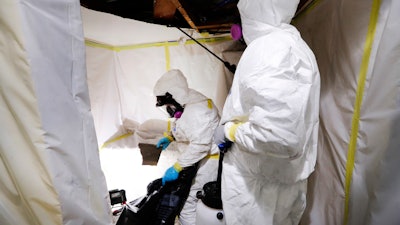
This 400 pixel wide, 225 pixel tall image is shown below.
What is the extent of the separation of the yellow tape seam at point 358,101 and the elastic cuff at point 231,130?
49cm

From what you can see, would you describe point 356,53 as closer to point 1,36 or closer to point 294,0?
point 294,0

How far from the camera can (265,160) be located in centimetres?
84

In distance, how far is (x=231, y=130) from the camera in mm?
875

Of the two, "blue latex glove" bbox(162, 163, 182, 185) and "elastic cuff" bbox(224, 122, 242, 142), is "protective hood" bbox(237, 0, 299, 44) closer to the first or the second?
"elastic cuff" bbox(224, 122, 242, 142)

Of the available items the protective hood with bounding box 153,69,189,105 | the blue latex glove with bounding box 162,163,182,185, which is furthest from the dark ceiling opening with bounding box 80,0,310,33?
the blue latex glove with bounding box 162,163,182,185

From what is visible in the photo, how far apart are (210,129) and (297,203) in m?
0.69

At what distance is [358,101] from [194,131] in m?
0.93

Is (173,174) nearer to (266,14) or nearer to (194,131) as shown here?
(194,131)

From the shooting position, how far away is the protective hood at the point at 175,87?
58.9 inches

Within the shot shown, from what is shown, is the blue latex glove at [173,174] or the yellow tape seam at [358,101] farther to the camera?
the blue latex glove at [173,174]

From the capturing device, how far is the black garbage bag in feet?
3.98

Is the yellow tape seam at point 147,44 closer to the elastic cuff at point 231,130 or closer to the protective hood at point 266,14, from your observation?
the protective hood at point 266,14

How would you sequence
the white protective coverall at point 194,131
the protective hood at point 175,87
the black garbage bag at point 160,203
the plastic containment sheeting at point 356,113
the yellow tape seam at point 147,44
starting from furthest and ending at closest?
the yellow tape seam at point 147,44, the protective hood at point 175,87, the white protective coverall at point 194,131, the black garbage bag at point 160,203, the plastic containment sheeting at point 356,113

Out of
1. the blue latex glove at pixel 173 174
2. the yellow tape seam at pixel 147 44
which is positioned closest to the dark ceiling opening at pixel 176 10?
the yellow tape seam at pixel 147 44
